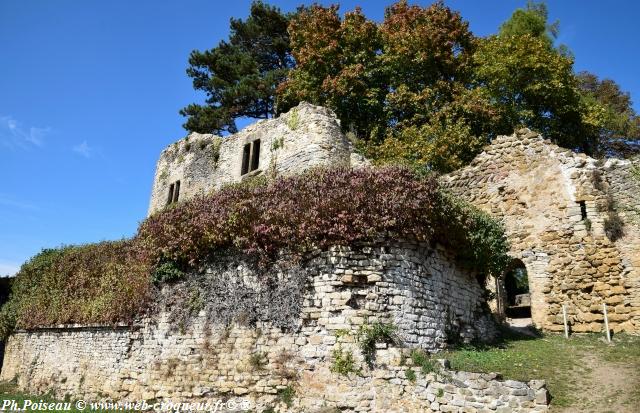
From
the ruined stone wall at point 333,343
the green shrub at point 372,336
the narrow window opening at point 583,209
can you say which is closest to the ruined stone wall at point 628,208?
the narrow window opening at point 583,209

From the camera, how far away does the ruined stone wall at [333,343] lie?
8659 millimetres

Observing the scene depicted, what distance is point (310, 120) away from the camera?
1558 cm

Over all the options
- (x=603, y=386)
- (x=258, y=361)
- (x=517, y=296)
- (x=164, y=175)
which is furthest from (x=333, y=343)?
(x=164, y=175)

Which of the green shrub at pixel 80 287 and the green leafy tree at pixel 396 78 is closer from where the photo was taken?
the green shrub at pixel 80 287

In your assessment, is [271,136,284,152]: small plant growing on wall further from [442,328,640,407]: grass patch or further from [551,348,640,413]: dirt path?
[551,348,640,413]: dirt path

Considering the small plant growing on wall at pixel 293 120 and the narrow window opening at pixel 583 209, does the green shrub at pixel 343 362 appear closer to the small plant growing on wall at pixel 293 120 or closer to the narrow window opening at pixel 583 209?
the narrow window opening at pixel 583 209

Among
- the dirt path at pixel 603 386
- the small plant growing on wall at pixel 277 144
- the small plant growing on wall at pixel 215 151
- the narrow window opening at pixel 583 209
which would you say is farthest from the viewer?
the small plant growing on wall at pixel 215 151

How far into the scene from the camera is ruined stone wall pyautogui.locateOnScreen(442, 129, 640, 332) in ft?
41.1

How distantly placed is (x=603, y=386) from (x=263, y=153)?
12.1 metres

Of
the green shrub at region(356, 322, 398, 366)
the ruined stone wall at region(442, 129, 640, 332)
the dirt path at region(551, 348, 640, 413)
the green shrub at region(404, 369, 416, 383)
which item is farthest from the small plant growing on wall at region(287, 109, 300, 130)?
the dirt path at region(551, 348, 640, 413)

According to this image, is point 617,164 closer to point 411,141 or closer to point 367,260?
point 411,141

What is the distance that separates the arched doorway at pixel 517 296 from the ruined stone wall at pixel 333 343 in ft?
17.7

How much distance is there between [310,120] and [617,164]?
9.15 metres

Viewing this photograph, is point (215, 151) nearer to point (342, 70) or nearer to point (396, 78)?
point (342, 70)
